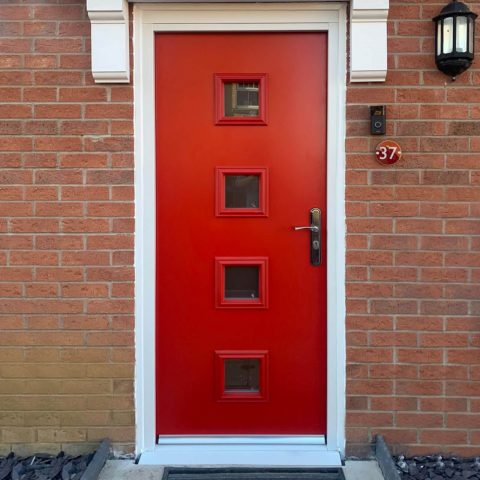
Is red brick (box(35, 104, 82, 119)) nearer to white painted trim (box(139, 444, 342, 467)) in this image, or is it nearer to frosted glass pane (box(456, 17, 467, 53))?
white painted trim (box(139, 444, 342, 467))

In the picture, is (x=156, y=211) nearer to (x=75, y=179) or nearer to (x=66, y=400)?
(x=75, y=179)

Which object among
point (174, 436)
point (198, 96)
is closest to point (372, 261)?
point (198, 96)

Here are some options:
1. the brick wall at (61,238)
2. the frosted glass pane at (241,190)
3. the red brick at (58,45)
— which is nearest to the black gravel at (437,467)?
the brick wall at (61,238)

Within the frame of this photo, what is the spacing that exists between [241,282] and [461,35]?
5.91ft

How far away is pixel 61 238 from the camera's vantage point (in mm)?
2871

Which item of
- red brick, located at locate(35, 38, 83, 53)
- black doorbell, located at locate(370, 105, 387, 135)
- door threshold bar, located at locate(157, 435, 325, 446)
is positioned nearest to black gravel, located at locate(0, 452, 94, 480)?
door threshold bar, located at locate(157, 435, 325, 446)

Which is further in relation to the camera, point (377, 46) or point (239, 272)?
point (239, 272)

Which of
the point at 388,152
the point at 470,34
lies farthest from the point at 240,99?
the point at 470,34

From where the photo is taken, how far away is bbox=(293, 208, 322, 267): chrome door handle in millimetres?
2921

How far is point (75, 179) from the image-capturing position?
286 cm

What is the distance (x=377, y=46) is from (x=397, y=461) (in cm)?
228

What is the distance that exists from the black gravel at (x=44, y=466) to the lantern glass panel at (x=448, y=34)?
2.97 metres

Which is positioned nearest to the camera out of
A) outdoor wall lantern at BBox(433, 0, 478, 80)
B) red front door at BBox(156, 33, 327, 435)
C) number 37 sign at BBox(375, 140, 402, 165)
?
outdoor wall lantern at BBox(433, 0, 478, 80)

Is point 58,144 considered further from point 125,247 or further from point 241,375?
point 241,375
